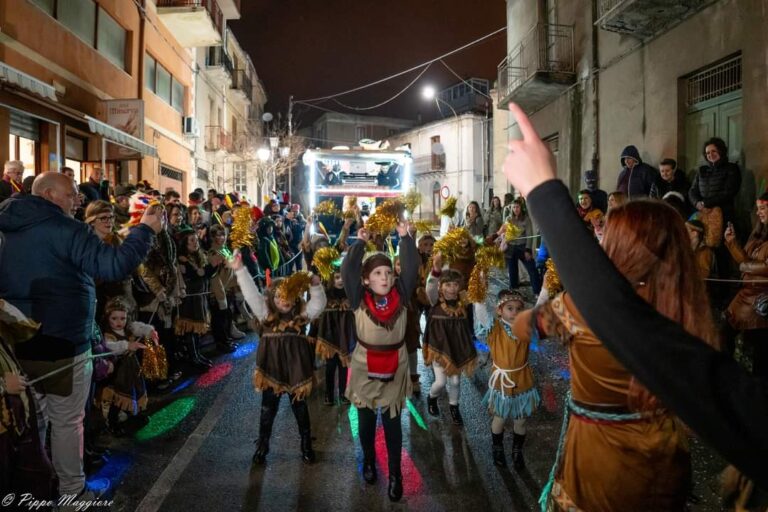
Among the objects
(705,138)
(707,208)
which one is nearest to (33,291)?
(707,208)

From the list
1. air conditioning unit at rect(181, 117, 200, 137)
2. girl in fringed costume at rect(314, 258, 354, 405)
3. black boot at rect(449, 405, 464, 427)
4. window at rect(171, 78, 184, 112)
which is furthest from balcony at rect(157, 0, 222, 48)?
black boot at rect(449, 405, 464, 427)

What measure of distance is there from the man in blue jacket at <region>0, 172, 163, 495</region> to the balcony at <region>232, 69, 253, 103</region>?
95.9ft

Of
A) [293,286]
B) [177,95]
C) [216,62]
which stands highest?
[216,62]

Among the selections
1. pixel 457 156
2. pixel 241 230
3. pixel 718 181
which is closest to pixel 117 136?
pixel 241 230

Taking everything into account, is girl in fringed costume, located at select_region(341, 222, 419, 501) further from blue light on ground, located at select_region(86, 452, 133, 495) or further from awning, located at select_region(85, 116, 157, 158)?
awning, located at select_region(85, 116, 157, 158)

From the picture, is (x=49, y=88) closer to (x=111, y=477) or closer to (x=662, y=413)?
(x=111, y=477)

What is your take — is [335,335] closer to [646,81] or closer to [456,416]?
[456,416]

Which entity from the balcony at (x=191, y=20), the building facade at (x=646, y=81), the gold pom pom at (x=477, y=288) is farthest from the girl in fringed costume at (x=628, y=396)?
the balcony at (x=191, y=20)

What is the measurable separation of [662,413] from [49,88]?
10.5 meters

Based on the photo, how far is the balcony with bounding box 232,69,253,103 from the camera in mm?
30484

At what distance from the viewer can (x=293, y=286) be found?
4.55m

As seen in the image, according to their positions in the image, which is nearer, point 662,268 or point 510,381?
point 662,268

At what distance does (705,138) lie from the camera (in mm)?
8992

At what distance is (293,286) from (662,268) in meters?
3.28
